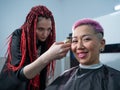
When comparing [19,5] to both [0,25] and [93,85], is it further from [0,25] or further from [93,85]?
[93,85]

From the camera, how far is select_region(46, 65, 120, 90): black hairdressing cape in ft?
3.95

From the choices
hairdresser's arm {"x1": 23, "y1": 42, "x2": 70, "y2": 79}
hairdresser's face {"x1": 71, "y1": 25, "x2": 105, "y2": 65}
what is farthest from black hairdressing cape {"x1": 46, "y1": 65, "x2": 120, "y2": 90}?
hairdresser's arm {"x1": 23, "y1": 42, "x2": 70, "y2": 79}

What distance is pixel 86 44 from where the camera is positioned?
1247 millimetres

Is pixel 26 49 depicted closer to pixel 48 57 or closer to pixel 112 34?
pixel 48 57

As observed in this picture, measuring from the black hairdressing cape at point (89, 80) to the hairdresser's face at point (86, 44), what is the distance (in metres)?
0.09

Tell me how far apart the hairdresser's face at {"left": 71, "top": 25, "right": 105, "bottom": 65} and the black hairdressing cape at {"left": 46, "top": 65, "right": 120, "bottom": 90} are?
89 mm

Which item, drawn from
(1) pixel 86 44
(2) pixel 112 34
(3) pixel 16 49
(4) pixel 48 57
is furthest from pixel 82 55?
(3) pixel 16 49

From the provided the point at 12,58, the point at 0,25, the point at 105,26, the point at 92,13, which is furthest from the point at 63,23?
the point at 12,58

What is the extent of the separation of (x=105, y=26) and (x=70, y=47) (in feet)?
1.40

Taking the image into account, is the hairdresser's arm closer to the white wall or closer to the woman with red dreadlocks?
the woman with red dreadlocks

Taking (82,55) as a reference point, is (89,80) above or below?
below

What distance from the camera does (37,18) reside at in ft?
4.95

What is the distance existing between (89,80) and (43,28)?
19.7 inches

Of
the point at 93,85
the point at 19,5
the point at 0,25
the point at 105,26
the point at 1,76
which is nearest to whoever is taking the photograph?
the point at 93,85
